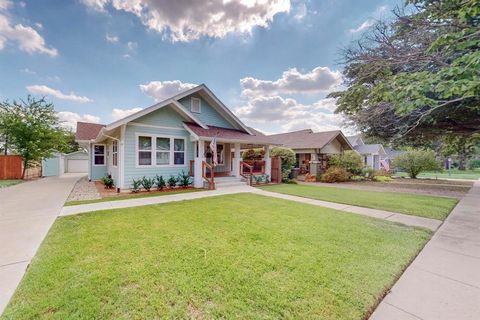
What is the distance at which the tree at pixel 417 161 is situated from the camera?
18.6 metres

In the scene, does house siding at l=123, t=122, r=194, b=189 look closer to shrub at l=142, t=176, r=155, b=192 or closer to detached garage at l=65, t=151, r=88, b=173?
shrub at l=142, t=176, r=155, b=192

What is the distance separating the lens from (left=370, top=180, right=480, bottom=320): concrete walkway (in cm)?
227

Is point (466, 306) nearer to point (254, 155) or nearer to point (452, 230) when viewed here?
point (452, 230)

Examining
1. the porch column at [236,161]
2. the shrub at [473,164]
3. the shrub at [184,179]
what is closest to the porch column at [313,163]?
the porch column at [236,161]

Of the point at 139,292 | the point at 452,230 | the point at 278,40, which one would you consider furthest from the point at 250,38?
the point at 139,292

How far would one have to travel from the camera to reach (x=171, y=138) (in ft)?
37.1

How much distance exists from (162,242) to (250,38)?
1322cm

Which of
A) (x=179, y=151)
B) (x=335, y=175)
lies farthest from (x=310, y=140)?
(x=179, y=151)

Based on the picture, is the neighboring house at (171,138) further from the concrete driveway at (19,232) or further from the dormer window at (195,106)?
the concrete driveway at (19,232)

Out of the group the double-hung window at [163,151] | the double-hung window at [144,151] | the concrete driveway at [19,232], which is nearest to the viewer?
the concrete driveway at [19,232]

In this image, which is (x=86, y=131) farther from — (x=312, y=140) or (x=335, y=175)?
(x=335, y=175)

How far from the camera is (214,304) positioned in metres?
2.32

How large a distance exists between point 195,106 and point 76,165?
2094cm

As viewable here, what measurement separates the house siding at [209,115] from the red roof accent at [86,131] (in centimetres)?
800
